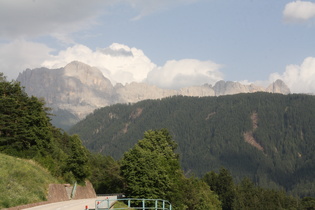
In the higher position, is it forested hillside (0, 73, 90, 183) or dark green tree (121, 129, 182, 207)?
forested hillside (0, 73, 90, 183)

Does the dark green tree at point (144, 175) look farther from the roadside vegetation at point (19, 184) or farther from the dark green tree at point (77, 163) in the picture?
the roadside vegetation at point (19, 184)

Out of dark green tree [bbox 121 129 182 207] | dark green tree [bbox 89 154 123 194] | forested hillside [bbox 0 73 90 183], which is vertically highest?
forested hillside [bbox 0 73 90 183]

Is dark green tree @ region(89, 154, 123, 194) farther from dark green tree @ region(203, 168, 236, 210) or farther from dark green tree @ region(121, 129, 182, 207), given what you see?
dark green tree @ region(203, 168, 236, 210)

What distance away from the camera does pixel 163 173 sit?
7450 centimetres

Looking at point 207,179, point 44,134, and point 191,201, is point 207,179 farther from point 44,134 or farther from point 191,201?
point 44,134

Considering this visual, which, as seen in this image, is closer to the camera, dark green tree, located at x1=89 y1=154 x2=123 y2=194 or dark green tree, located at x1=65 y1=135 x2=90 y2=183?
dark green tree, located at x1=65 y1=135 x2=90 y2=183

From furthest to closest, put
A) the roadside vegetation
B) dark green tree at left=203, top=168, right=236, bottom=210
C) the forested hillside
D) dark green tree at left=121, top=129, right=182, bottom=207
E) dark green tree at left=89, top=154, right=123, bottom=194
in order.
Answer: dark green tree at left=203, top=168, right=236, bottom=210
dark green tree at left=89, top=154, right=123, bottom=194
dark green tree at left=121, top=129, right=182, bottom=207
the forested hillside
the roadside vegetation

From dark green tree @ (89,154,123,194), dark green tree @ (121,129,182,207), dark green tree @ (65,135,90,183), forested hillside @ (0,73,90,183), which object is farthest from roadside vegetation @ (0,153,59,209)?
dark green tree @ (89,154,123,194)

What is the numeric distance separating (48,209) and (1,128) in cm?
2851

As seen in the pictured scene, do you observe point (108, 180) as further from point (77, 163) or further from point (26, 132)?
point (26, 132)

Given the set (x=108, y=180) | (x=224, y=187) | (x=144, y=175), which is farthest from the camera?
(x=224, y=187)

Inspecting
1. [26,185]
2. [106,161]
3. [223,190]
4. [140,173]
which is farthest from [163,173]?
[223,190]

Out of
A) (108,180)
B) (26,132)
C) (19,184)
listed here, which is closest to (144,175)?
(26,132)

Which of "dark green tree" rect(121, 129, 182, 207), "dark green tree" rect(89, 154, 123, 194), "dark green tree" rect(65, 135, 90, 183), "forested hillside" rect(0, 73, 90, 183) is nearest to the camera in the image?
"forested hillside" rect(0, 73, 90, 183)
